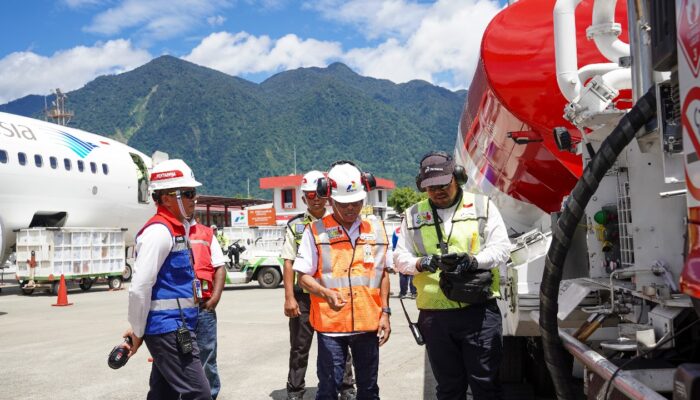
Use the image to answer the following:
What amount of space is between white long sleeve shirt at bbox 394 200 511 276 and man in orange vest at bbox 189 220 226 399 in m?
1.39

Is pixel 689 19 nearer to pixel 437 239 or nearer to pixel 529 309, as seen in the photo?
pixel 437 239

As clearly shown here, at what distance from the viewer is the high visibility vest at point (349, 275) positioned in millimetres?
3885

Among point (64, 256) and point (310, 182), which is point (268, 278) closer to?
point (64, 256)

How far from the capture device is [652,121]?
7.66 ft

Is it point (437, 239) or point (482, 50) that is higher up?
point (482, 50)

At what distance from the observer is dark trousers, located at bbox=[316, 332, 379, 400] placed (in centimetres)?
386

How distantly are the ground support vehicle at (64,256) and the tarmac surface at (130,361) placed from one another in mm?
3481

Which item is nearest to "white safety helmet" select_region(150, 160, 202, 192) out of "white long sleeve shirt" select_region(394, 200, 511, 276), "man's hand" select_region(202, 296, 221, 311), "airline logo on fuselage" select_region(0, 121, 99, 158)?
"man's hand" select_region(202, 296, 221, 311)

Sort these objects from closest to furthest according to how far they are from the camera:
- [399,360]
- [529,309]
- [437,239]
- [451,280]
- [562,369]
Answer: [562,369] → [451,280] → [437,239] → [529,309] → [399,360]

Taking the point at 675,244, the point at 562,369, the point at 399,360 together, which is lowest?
the point at 399,360

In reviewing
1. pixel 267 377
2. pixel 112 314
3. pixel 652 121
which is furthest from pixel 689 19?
pixel 112 314

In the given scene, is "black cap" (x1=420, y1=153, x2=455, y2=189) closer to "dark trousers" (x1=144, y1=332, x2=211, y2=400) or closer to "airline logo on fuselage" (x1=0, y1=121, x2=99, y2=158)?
"dark trousers" (x1=144, y1=332, x2=211, y2=400)

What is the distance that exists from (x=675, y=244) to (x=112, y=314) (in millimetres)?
11312

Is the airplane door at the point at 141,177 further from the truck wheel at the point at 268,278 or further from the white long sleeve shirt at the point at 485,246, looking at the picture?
the white long sleeve shirt at the point at 485,246
